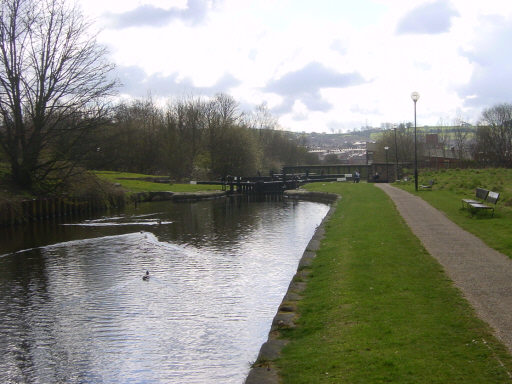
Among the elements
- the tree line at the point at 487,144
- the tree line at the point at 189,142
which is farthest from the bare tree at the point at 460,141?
the tree line at the point at 189,142

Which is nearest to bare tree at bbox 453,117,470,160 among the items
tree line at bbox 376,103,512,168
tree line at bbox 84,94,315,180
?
tree line at bbox 376,103,512,168

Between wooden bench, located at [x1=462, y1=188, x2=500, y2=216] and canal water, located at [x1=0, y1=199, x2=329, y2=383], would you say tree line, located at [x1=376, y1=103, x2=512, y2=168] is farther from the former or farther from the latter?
canal water, located at [x1=0, y1=199, x2=329, y2=383]

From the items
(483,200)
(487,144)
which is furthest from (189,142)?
(483,200)

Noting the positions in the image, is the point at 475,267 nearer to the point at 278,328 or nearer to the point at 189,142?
the point at 278,328

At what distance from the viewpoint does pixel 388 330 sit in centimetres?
784

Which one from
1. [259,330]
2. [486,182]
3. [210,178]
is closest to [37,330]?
[259,330]

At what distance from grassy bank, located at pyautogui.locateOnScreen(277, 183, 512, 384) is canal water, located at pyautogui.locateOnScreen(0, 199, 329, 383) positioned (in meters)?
1.29

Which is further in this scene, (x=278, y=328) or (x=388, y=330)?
(x=278, y=328)

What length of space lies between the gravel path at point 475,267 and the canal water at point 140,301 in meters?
3.68

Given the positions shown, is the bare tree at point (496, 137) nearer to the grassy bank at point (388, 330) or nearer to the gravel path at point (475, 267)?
the gravel path at point (475, 267)

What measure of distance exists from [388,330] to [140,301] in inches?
263

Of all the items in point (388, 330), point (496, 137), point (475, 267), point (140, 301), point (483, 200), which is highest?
point (496, 137)

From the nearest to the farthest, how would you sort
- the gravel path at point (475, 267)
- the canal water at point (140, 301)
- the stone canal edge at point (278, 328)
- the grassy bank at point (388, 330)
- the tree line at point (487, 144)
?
the grassy bank at point (388, 330), the stone canal edge at point (278, 328), the gravel path at point (475, 267), the canal water at point (140, 301), the tree line at point (487, 144)

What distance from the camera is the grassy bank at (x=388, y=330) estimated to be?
639 cm
